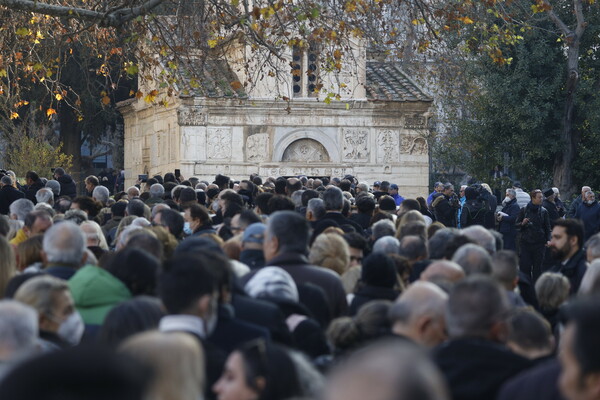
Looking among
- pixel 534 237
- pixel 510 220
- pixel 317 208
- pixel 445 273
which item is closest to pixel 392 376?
pixel 445 273

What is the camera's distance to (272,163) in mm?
31656

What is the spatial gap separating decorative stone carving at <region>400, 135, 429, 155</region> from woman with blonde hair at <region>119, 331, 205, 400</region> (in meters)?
28.8

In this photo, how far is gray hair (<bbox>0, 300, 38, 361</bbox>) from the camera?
15.7 feet

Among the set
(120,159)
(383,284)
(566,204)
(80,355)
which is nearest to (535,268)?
(566,204)

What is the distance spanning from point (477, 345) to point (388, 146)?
2772cm

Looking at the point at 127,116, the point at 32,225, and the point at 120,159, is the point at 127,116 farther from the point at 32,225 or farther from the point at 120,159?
the point at 32,225

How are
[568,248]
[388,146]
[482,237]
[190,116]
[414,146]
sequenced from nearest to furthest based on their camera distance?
[482,237]
[568,248]
[190,116]
[388,146]
[414,146]

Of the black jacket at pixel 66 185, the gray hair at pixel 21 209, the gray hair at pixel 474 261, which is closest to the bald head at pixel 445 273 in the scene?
the gray hair at pixel 474 261

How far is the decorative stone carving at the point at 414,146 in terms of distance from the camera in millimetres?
32750

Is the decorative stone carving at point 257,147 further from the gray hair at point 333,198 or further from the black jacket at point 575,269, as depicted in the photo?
the black jacket at point 575,269

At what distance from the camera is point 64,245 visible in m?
7.57

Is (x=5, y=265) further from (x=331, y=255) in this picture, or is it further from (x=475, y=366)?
(x=475, y=366)

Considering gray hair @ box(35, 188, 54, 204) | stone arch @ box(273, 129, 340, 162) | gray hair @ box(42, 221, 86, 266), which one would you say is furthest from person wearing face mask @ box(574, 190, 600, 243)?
gray hair @ box(42, 221, 86, 266)

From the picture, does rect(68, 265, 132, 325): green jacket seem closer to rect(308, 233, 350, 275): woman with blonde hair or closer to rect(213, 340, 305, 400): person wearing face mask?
rect(213, 340, 305, 400): person wearing face mask
